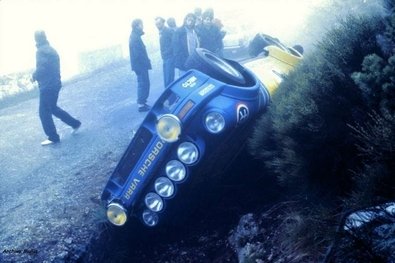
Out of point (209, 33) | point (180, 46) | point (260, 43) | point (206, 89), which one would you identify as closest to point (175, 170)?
point (206, 89)

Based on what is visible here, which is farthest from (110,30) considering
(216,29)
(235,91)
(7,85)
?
(235,91)

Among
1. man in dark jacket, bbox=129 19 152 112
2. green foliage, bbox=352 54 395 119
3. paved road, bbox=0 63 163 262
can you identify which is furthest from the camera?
man in dark jacket, bbox=129 19 152 112

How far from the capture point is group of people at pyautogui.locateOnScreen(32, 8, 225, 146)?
716 cm

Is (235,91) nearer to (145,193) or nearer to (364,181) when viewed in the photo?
(145,193)

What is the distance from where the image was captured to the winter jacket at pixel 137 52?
27.3 feet

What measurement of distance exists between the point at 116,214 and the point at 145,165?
0.64 meters

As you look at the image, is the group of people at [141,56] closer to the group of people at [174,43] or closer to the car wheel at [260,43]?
the group of people at [174,43]

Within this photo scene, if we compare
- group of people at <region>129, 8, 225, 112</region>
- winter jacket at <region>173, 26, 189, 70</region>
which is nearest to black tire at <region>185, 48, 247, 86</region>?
group of people at <region>129, 8, 225, 112</region>

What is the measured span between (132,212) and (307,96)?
2.31m

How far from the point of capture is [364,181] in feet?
8.54

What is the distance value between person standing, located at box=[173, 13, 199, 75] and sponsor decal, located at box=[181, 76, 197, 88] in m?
4.23

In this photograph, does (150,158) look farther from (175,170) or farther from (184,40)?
(184,40)

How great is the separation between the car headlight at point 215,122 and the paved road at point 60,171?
1.80 meters

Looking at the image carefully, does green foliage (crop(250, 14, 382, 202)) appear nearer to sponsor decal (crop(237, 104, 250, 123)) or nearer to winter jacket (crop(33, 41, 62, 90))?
sponsor decal (crop(237, 104, 250, 123))
